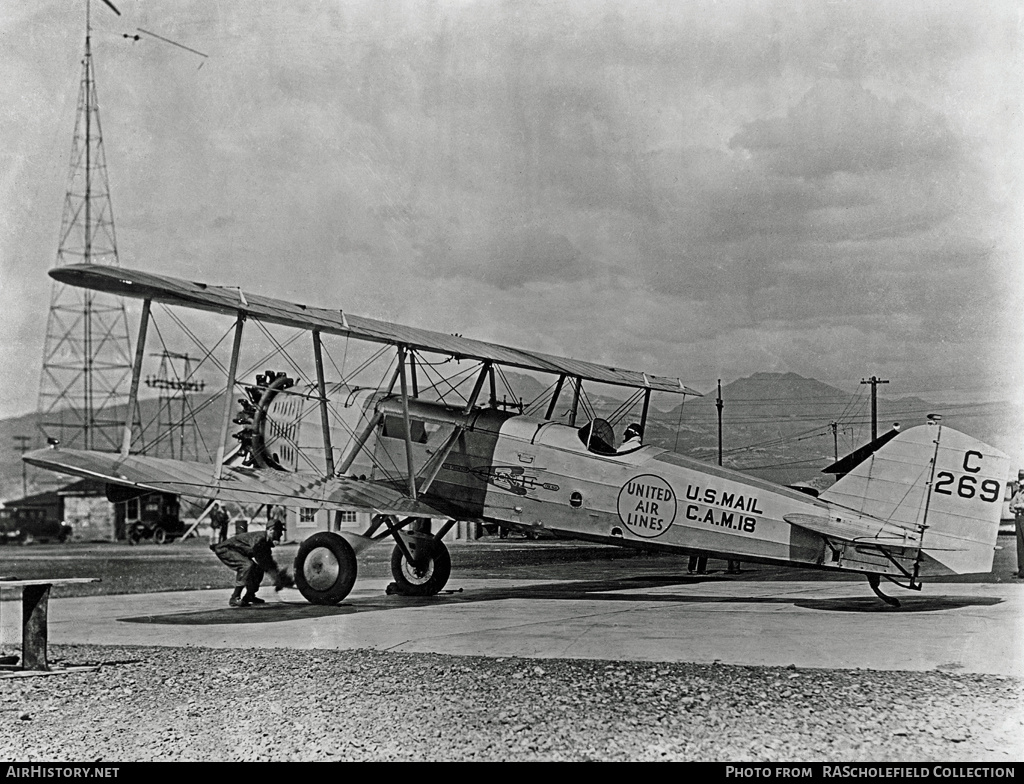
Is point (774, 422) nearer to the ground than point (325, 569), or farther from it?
farther from it

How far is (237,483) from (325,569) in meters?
1.54

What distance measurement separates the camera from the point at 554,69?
10.1 m

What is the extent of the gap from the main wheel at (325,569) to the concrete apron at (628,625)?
261 mm

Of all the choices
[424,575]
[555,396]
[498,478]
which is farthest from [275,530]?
[555,396]

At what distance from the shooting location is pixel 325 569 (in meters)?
11.1

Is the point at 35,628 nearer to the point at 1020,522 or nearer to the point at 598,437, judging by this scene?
the point at 598,437

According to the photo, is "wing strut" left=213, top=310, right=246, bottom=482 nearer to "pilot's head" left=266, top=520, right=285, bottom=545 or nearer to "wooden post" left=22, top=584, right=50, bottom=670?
"pilot's head" left=266, top=520, right=285, bottom=545

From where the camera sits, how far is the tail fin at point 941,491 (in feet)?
29.7

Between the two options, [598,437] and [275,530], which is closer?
[275,530]

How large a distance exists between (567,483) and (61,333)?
10.1m

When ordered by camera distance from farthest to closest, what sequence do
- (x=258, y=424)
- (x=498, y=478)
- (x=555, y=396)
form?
(x=258, y=424) → (x=555, y=396) → (x=498, y=478)

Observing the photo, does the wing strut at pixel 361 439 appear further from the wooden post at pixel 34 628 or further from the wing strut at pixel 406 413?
the wooden post at pixel 34 628

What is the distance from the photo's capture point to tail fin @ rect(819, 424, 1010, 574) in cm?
906

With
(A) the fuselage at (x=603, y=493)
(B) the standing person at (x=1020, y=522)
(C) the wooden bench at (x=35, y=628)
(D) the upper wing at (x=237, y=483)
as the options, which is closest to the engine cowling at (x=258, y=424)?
(D) the upper wing at (x=237, y=483)
